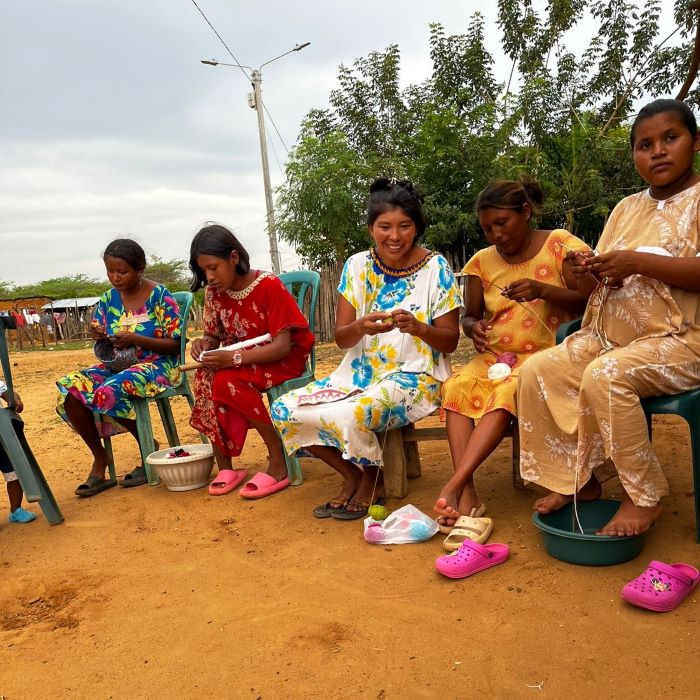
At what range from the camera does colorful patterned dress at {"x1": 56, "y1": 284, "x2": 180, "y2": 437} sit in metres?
4.11

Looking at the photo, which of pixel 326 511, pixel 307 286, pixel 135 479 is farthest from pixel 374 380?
pixel 135 479

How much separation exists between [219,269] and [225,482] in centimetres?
123

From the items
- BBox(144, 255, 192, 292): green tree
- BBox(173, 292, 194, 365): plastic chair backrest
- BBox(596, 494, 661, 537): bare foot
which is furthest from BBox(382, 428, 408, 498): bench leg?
BBox(144, 255, 192, 292): green tree

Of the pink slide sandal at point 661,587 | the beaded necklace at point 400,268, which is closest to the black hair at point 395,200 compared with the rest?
the beaded necklace at point 400,268

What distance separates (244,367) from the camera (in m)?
3.81

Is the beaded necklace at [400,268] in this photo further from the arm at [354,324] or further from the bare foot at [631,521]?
the bare foot at [631,521]

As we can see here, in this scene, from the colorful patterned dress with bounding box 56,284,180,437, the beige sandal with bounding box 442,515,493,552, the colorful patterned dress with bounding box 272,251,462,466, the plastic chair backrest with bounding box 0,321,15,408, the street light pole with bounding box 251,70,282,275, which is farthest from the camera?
the street light pole with bounding box 251,70,282,275

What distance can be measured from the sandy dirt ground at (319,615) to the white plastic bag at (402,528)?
0.15 feet

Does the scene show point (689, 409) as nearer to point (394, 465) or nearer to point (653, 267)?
point (653, 267)

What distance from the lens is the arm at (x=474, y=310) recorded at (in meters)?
3.23

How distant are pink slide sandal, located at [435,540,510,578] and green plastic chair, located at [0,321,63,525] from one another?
210 centimetres

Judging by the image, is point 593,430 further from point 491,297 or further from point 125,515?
point 125,515

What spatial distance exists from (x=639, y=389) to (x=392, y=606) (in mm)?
1147

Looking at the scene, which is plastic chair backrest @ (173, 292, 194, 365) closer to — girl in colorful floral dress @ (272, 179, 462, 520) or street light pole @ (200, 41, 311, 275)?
girl in colorful floral dress @ (272, 179, 462, 520)
